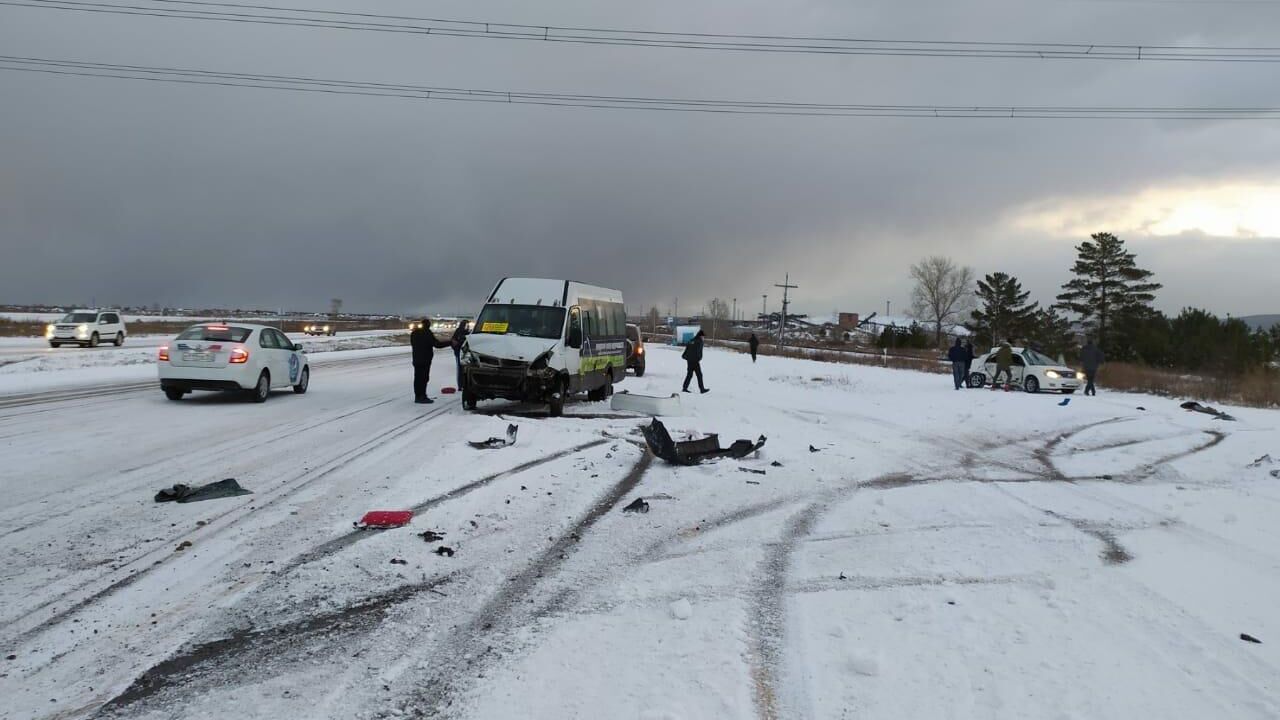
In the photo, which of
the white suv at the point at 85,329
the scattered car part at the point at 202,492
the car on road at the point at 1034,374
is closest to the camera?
the scattered car part at the point at 202,492

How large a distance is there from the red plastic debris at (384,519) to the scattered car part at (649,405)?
8979 millimetres

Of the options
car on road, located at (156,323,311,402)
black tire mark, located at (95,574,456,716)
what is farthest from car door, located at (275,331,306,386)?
black tire mark, located at (95,574,456,716)

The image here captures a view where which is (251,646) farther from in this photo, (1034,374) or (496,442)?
(1034,374)

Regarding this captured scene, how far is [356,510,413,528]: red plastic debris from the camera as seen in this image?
6.25m

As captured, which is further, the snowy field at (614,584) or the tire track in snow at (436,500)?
the tire track in snow at (436,500)

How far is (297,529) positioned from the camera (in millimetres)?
6090

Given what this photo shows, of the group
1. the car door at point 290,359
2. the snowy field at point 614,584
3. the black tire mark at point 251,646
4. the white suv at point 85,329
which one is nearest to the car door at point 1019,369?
the snowy field at point 614,584

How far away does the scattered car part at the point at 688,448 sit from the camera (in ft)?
33.1

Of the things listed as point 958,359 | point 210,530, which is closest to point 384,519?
point 210,530

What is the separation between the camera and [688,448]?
1030 centimetres

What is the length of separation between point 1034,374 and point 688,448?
2164cm

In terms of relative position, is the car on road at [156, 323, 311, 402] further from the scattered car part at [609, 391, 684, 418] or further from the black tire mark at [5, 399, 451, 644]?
the scattered car part at [609, 391, 684, 418]

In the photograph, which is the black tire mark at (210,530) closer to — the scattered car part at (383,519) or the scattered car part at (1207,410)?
the scattered car part at (383,519)

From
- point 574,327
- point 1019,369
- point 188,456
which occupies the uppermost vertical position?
point 574,327
